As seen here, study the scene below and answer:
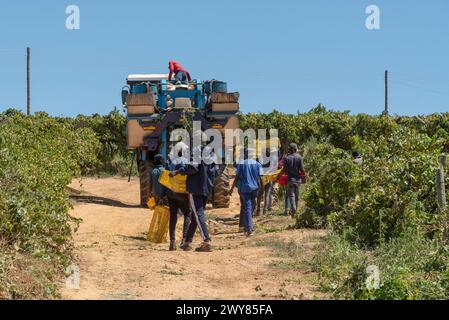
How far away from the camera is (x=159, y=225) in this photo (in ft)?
48.8

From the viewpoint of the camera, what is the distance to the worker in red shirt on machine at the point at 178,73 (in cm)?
2247

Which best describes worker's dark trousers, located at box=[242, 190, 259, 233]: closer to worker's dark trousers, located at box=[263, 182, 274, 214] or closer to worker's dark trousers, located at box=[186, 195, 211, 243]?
worker's dark trousers, located at box=[186, 195, 211, 243]

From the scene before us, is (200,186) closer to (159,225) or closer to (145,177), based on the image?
(159,225)

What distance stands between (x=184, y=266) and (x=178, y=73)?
12.0 meters

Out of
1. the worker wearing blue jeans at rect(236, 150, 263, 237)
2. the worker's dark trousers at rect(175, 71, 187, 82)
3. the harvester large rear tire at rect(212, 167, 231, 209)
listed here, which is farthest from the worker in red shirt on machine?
the worker wearing blue jeans at rect(236, 150, 263, 237)

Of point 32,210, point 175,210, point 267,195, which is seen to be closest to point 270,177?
point 267,195

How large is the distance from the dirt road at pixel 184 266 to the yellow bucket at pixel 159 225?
0.63 feet

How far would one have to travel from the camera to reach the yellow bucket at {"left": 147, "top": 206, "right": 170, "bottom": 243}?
48.2 feet

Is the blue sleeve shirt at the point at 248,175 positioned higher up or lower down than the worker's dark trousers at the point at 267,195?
higher up

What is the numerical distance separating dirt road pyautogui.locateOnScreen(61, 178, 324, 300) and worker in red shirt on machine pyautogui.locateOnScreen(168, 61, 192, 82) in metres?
5.43

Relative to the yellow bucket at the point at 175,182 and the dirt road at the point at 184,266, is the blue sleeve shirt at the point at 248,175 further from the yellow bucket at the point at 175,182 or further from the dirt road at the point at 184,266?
the yellow bucket at the point at 175,182

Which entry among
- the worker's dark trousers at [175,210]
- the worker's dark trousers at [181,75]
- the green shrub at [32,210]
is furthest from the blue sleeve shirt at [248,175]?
the worker's dark trousers at [181,75]

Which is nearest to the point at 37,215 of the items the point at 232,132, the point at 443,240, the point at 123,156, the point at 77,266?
the point at 77,266
